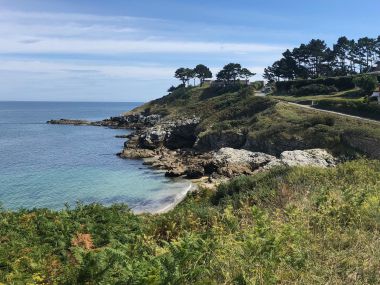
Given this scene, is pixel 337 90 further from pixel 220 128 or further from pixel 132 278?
pixel 132 278

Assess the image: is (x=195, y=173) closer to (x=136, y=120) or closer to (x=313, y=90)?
(x=313, y=90)

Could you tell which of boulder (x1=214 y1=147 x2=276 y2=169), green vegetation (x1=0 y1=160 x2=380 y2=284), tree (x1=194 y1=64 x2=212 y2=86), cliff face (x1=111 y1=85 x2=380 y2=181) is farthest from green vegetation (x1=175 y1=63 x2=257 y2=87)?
green vegetation (x1=0 y1=160 x2=380 y2=284)

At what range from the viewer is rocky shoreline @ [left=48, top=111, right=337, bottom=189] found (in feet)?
132

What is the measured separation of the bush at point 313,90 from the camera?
248ft

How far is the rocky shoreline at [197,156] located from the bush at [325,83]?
22432 mm

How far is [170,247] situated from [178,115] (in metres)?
77.3

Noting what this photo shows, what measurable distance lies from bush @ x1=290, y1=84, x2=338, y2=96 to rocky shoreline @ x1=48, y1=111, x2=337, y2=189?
20078mm

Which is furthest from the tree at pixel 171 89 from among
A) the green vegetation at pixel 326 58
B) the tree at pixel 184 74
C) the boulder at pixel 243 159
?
the boulder at pixel 243 159

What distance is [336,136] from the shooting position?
45125 millimetres

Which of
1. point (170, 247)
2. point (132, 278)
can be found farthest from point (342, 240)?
point (132, 278)

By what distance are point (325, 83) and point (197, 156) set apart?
36.9 m

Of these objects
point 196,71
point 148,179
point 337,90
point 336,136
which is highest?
point 196,71

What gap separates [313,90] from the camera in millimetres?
77750

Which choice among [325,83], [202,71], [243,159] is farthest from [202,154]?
[202,71]
